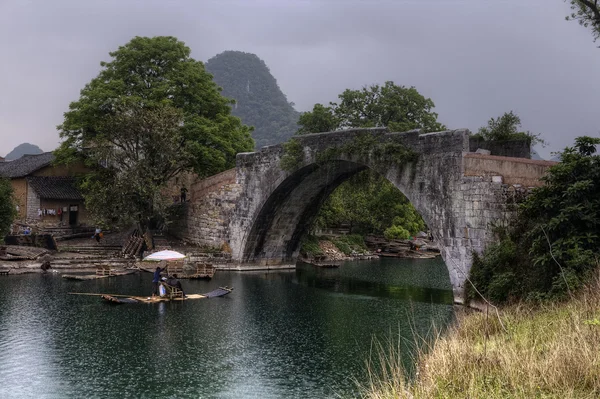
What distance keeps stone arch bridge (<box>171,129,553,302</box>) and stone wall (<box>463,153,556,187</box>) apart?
0.10 feet

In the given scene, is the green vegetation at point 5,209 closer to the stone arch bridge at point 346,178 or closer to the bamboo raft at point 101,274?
the bamboo raft at point 101,274

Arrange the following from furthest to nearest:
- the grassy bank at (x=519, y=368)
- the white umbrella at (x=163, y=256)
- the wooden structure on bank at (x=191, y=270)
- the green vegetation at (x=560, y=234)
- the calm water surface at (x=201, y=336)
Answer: the wooden structure on bank at (x=191, y=270) → the white umbrella at (x=163, y=256) → the green vegetation at (x=560, y=234) → the calm water surface at (x=201, y=336) → the grassy bank at (x=519, y=368)

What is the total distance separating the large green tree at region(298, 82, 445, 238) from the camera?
149 ft

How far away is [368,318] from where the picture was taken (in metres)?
20.4

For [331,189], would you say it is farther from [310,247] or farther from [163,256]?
[163,256]

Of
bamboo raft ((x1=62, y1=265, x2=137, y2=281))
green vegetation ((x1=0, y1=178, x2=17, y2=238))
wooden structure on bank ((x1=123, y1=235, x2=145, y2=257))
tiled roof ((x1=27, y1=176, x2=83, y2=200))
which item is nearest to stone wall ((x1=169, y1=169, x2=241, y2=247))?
wooden structure on bank ((x1=123, y1=235, x2=145, y2=257))

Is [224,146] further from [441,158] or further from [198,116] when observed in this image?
[441,158]

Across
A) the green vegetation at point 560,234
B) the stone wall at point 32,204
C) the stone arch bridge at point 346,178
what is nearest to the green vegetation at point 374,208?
the stone arch bridge at point 346,178

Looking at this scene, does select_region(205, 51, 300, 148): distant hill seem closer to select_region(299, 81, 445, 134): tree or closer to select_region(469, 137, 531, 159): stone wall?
select_region(299, 81, 445, 134): tree

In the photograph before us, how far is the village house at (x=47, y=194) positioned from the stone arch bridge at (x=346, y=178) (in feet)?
27.9

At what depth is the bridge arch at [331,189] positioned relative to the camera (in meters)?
21.0

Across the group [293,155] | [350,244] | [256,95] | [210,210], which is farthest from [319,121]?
[256,95]

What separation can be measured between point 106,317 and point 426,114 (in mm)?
33060

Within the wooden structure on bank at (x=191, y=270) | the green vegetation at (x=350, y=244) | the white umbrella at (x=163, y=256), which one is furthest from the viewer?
the green vegetation at (x=350, y=244)
